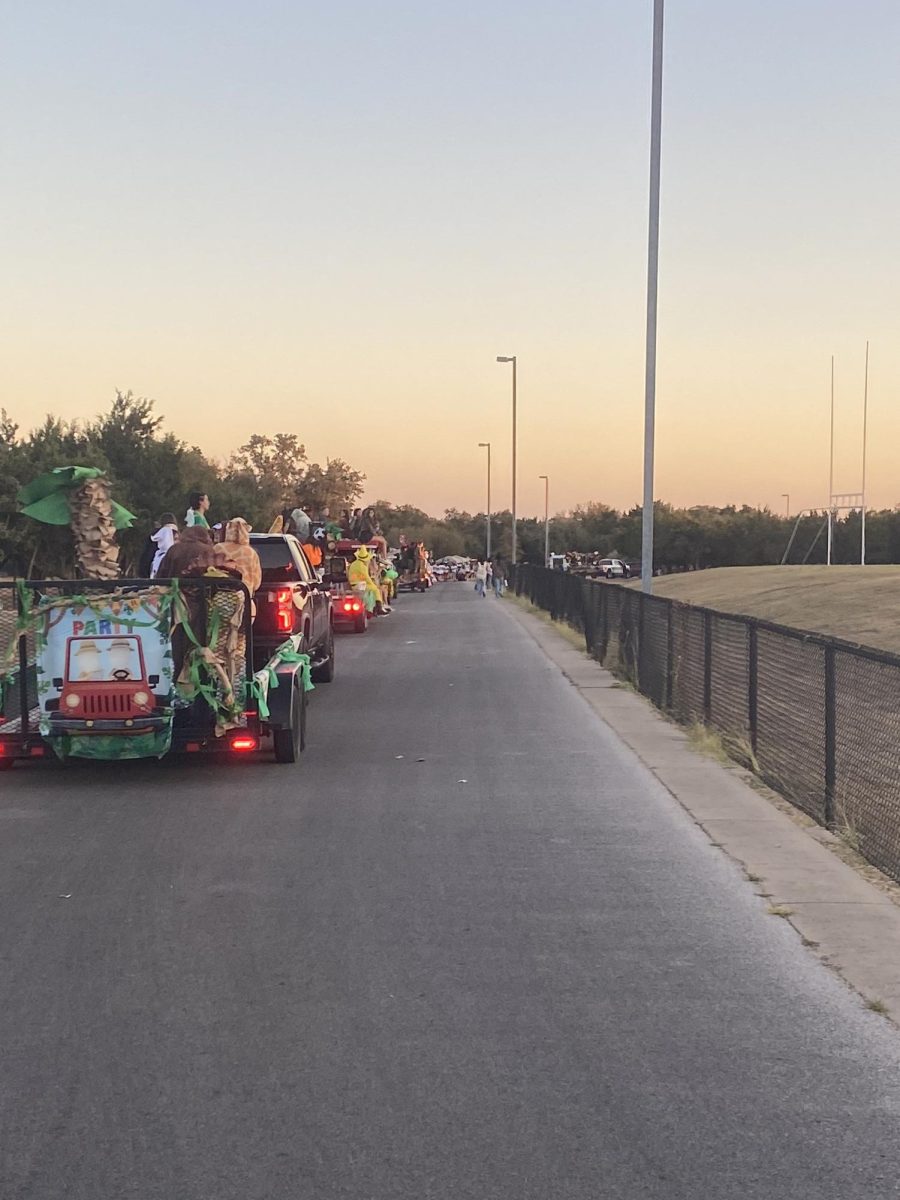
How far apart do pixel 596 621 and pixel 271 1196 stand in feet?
68.4

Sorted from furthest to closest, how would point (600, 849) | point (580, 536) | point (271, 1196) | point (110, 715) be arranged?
1. point (580, 536)
2. point (110, 715)
3. point (600, 849)
4. point (271, 1196)

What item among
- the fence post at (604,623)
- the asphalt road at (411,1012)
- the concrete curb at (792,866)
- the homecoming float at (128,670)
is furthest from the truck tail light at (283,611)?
the fence post at (604,623)

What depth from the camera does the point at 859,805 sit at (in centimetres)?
970

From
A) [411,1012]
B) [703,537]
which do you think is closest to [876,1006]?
[411,1012]

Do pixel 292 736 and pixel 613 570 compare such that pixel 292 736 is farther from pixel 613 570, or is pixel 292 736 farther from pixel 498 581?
pixel 613 570

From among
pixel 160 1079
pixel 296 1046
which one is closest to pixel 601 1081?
pixel 296 1046

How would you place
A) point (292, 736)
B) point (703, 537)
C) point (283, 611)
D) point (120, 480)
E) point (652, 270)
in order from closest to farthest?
point (292, 736) < point (283, 611) < point (652, 270) < point (120, 480) < point (703, 537)

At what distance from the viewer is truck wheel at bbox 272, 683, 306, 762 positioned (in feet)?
38.6

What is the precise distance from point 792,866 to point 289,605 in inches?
332

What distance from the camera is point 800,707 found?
34.8 ft

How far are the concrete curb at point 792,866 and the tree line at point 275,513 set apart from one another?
38724 millimetres

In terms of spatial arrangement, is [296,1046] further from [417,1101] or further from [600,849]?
[600,849]

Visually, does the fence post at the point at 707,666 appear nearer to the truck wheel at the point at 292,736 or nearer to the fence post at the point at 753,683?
the fence post at the point at 753,683

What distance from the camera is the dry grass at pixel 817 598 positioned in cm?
3155
